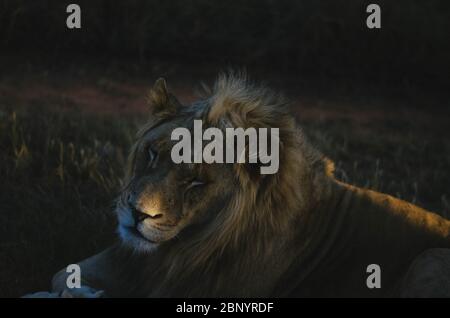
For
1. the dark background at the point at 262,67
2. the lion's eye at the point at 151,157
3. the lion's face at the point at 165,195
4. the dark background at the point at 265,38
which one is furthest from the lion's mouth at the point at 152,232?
the dark background at the point at 265,38

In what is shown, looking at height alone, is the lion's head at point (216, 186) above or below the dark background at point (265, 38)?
below

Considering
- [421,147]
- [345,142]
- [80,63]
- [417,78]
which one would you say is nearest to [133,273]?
[345,142]

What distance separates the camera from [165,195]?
4645 millimetres

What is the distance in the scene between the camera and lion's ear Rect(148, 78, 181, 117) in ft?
16.6

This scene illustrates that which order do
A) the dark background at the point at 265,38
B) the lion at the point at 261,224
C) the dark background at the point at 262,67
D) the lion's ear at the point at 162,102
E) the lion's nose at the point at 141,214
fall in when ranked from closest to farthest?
the lion's nose at the point at 141,214
the lion at the point at 261,224
the lion's ear at the point at 162,102
the dark background at the point at 262,67
the dark background at the point at 265,38

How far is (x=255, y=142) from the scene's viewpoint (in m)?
4.81

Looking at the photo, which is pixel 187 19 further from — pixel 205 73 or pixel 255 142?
pixel 255 142

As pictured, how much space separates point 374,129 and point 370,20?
1356 mm

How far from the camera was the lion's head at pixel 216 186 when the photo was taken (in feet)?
15.3

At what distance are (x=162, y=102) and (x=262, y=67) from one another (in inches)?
282

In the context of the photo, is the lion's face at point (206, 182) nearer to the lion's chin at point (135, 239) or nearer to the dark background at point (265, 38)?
the lion's chin at point (135, 239)

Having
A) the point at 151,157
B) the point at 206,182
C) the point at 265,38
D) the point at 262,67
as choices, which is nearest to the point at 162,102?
the point at 151,157

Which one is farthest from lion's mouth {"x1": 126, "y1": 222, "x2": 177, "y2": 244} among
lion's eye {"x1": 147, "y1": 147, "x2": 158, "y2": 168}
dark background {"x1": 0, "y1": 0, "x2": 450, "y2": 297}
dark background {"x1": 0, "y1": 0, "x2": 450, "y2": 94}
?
dark background {"x1": 0, "y1": 0, "x2": 450, "y2": 94}

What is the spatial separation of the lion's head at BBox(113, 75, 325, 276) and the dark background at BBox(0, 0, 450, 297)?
3.79 m
